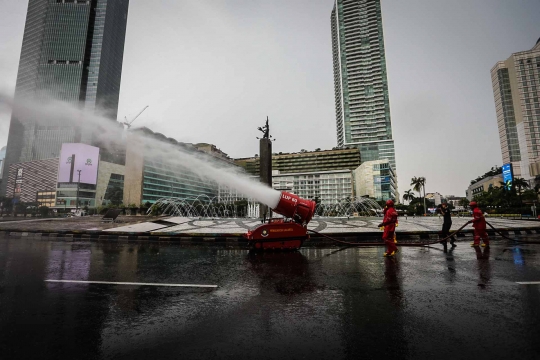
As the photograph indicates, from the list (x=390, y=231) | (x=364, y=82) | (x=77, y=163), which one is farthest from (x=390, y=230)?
(x=364, y=82)

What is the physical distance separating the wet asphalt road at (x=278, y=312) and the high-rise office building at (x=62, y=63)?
138773mm

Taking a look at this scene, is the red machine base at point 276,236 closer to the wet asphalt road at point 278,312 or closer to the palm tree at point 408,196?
the wet asphalt road at point 278,312

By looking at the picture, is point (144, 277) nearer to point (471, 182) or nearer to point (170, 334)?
point (170, 334)

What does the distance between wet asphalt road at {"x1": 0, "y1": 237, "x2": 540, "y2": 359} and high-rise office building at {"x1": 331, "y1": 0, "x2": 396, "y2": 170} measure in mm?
134416

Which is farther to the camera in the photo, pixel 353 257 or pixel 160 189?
pixel 160 189

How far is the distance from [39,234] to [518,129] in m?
170

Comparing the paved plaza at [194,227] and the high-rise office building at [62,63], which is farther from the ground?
the high-rise office building at [62,63]

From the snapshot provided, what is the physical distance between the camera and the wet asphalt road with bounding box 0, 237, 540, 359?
279cm

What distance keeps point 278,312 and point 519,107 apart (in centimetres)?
16689

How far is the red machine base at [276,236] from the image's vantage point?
9672 millimetres

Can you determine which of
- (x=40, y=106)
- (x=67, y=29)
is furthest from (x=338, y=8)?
(x=40, y=106)

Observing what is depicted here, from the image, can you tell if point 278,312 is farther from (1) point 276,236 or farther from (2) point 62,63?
(2) point 62,63

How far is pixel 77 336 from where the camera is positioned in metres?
3.16

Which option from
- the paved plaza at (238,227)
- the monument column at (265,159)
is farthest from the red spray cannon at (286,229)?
the monument column at (265,159)
